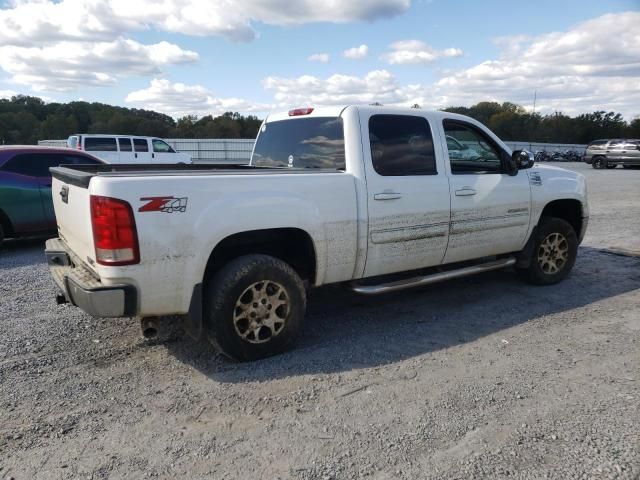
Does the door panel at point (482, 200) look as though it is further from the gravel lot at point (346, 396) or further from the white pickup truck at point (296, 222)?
the gravel lot at point (346, 396)

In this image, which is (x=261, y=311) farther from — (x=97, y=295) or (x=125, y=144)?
(x=125, y=144)

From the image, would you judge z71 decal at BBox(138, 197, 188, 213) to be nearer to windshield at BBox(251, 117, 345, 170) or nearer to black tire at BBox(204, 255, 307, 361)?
black tire at BBox(204, 255, 307, 361)

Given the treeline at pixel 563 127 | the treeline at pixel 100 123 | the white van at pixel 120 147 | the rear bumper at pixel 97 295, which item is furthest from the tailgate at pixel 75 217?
the treeline at pixel 563 127

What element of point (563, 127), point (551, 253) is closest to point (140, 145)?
point (551, 253)

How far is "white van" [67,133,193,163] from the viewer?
19.5 metres

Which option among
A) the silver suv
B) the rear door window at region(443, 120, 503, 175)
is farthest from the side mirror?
the silver suv

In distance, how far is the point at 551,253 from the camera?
232 inches

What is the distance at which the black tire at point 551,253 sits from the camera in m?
5.73

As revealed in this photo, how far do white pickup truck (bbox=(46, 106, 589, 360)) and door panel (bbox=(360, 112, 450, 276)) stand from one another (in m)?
0.01

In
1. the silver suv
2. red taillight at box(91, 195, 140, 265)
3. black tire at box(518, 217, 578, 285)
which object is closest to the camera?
red taillight at box(91, 195, 140, 265)

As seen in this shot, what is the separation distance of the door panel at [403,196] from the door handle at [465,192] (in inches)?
6.3

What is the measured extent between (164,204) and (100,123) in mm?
60606

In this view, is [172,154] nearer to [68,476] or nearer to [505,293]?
[505,293]

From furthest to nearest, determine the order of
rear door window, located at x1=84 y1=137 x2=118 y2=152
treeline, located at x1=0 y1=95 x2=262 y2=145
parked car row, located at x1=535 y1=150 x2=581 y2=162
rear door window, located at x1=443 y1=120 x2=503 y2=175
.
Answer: treeline, located at x1=0 y1=95 x2=262 y2=145
parked car row, located at x1=535 y1=150 x2=581 y2=162
rear door window, located at x1=84 y1=137 x2=118 y2=152
rear door window, located at x1=443 y1=120 x2=503 y2=175
